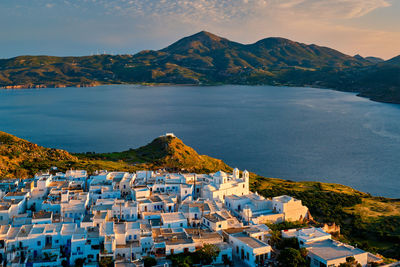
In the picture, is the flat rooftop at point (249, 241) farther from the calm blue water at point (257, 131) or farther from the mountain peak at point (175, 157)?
the calm blue water at point (257, 131)

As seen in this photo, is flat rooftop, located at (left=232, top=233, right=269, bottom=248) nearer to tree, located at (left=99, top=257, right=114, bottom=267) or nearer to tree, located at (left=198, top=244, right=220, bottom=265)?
tree, located at (left=198, top=244, right=220, bottom=265)

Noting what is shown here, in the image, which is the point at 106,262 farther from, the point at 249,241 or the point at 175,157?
the point at 175,157

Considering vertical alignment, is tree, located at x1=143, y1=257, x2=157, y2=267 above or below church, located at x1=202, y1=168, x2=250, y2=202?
below

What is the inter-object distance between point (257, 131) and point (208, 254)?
8526 cm

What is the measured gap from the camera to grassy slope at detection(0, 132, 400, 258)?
39.1m

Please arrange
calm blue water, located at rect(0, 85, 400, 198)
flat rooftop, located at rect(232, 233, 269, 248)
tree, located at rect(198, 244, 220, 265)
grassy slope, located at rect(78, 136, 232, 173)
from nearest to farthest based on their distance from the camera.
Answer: tree, located at rect(198, 244, 220, 265)
flat rooftop, located at rect(232, 233, 269, 248)
grassy slope, located at rect(78, 136, 232, 173)
calm blue water, located at rect(0, 85, 400, 198)

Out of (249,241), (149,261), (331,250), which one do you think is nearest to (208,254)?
(249,241)

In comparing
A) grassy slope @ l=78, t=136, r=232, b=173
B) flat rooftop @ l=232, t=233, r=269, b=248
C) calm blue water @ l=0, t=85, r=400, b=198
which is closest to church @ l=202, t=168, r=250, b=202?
flat rooftop @ l=232, t=233, r=269, b=248

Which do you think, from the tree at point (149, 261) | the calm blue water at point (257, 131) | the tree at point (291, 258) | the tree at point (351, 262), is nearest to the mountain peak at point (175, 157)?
the calm blue water at point (257, 131)

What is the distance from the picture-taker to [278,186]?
54.8 meters

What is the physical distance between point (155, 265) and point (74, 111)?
440 ft

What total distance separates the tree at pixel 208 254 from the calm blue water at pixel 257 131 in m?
45.9

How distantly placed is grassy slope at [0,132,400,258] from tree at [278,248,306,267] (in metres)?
10.9

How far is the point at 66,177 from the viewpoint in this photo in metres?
42.2
